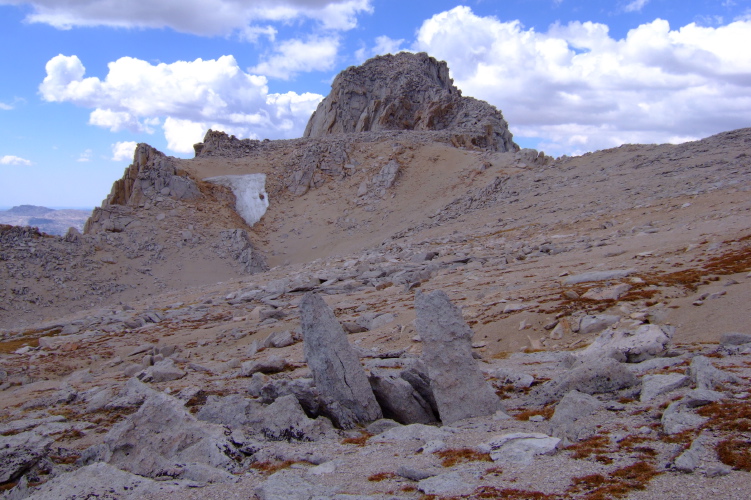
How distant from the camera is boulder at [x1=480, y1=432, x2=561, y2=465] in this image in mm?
6301

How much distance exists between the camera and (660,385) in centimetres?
797

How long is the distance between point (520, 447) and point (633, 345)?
5.08 metres

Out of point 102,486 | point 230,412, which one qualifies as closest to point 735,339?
point 230,412

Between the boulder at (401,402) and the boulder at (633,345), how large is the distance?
3561 mm

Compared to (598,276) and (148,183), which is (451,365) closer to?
(598,276)

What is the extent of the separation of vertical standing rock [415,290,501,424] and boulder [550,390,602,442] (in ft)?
4.92

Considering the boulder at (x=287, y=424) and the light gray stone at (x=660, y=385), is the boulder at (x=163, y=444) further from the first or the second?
the light gray stone at (x=660, y=385)

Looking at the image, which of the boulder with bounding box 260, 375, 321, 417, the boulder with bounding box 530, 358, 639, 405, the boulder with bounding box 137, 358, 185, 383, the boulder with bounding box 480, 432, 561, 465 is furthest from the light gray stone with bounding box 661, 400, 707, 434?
the boulder with bounding box 137, 358, 185, 383

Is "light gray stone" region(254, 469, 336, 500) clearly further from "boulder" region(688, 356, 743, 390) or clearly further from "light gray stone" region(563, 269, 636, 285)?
"light gray stone" region(563, 269, 636, 285)

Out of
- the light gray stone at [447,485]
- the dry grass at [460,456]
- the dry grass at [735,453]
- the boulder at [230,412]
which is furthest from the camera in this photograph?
the boulder at [230,412]

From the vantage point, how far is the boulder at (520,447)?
6.30 metres

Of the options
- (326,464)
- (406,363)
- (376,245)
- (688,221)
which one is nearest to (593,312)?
(406,363)

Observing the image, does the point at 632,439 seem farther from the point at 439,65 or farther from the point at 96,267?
the point at 439,65

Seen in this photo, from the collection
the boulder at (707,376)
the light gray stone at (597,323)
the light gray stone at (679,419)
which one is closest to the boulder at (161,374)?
the light gray stone at (597,323)
